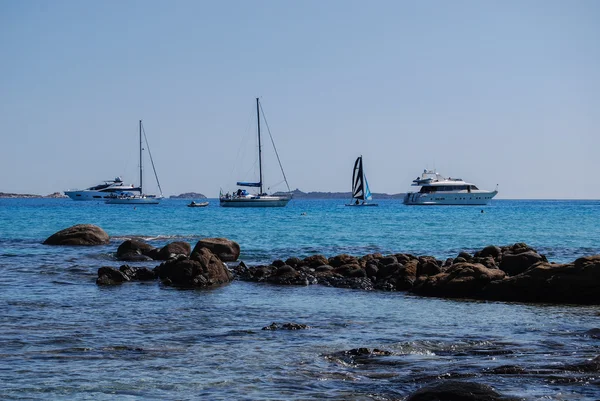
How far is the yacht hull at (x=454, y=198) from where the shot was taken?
130875 millimetres

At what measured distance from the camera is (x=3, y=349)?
12383 millimetres

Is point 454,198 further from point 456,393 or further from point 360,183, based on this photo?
point 456,393

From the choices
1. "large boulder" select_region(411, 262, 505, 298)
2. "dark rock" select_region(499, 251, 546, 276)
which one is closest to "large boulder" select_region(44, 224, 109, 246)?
"large boulder" select_region(411, 262, 505, 298)

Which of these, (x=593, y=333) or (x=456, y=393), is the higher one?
(x=456, y=393)

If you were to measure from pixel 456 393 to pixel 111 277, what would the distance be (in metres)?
16.9

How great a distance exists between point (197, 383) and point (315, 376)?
5.66 feet

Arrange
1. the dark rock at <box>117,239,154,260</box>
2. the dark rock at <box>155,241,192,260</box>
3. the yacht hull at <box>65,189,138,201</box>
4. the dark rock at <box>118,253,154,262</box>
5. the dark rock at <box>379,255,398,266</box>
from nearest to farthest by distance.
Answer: the dark rock at <box>379,255,398,266</box>
the dark rock at <box>155,241,192,260</box>
the dark rock at <box>118,253,154,262</box>
the dark rock at <box>117,239,154,260</box>
the yacht hull at <box>65,189,138,201</box>

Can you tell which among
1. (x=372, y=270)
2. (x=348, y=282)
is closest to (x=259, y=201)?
(x=372, y=270)

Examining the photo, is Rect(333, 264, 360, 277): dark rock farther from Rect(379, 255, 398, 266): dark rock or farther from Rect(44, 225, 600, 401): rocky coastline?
Rect(379, 255, 398, 266): dark rock

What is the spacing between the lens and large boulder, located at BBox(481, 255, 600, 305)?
18.8 metres

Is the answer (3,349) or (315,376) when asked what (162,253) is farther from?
(315,376)

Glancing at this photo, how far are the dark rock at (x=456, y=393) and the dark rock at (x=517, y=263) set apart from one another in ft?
46.6

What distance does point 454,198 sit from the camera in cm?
13125

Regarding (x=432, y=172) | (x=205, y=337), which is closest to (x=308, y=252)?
(x=205, y=337)
